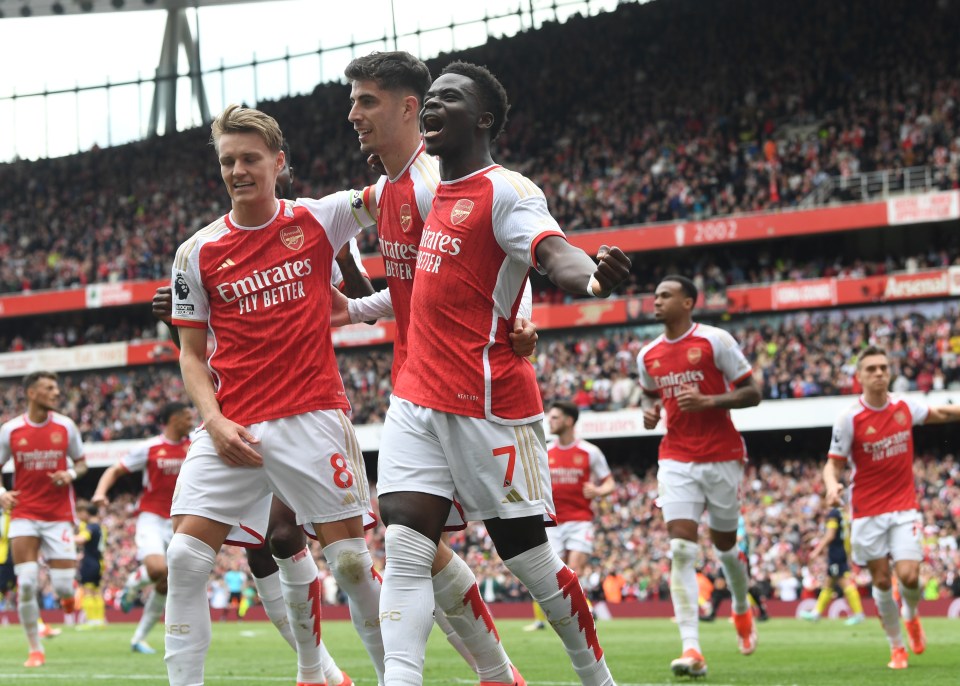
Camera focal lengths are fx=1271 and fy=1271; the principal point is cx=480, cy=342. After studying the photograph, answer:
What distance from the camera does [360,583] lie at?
18.6 feet

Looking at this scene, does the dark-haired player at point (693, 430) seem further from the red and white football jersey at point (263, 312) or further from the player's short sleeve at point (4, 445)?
the player's short sleeve at point (4, 445)

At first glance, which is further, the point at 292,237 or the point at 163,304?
the point at 163,304

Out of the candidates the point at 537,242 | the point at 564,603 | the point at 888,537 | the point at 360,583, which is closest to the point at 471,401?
the point at 537,242

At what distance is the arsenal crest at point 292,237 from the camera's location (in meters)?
5.79

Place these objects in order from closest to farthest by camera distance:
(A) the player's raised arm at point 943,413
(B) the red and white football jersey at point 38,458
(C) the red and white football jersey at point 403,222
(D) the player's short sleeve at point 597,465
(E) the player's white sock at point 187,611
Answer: (E) the player's white sock at point 187,611, (C) the red and white football jersey at point 403,222, (A) the player's raised arm at point 943,413, (B) the red and white football jersey at point 38,458, (D) the player's short sleeve at point 597,465

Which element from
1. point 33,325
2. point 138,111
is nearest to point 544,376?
point 33,325

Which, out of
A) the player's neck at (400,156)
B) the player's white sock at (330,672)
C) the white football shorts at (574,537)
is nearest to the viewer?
the player's neck at (400,156)

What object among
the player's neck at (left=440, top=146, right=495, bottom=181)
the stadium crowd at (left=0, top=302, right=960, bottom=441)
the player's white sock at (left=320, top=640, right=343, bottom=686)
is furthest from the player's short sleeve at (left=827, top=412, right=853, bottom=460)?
the stadium crowd at (left=0, top=302, right=960, bottom=441)

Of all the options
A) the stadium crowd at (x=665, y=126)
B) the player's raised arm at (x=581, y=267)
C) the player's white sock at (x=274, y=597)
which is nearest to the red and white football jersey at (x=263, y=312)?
the player's raised arm at (x=581, y=267)

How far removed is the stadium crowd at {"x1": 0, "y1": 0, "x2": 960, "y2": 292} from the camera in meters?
35.3

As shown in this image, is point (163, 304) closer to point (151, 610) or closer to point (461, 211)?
point (461, 211)

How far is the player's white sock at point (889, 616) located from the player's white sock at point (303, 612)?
5.32 metres

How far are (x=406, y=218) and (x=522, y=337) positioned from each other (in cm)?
94

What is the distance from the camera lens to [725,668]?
980 centimetres
